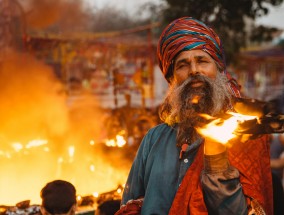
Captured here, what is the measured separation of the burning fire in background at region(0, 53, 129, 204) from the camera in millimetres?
6688

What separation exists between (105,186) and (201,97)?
4.56 metres

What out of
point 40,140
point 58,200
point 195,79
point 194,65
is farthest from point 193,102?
point 40,140

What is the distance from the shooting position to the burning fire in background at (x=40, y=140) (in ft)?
21.9

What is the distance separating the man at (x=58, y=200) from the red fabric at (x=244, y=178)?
6.03 feet

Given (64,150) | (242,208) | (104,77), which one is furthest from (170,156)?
(104,77)

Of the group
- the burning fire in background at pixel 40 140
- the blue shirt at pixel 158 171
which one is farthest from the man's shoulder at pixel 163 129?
the burning fire in background at pixel 40 140

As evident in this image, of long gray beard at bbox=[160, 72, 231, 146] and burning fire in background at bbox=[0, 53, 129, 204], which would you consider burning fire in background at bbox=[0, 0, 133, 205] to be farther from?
long gray beard at bbox=[160, 72, 231, 146]

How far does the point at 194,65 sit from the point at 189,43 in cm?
17

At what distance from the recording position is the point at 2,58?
8469 millimetres

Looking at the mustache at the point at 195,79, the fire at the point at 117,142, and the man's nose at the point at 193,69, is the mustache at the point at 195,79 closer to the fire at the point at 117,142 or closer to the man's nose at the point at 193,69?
the man's nose at the point at 193,69

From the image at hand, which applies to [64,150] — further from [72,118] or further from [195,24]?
[195,24]

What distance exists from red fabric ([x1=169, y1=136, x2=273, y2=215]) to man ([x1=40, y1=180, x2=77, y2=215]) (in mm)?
1838

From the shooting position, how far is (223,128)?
1632mm

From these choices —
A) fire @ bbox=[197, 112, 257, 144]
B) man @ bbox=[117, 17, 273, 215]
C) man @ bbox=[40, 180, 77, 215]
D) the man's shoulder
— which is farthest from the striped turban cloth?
man @ bbox=[40, 180, 77, 215]
